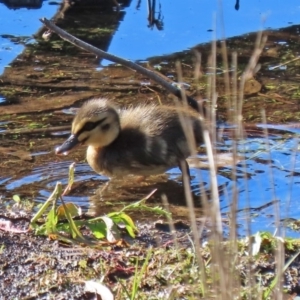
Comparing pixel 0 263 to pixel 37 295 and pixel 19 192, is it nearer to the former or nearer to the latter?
pixel 37 295

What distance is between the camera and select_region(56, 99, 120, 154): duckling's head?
197 inches

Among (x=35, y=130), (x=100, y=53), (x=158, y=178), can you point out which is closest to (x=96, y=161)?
(x=158, y=178)

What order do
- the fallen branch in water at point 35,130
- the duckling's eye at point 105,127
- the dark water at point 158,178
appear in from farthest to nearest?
1. the fallen branch in water at point 35,130
2. the duckling's eye at point 105,127
3. the dark water at point 158,178

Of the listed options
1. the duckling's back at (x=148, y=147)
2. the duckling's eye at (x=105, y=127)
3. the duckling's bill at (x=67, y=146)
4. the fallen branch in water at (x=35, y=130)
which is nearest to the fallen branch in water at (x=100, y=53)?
the duckling's back at (x=148, y=147)

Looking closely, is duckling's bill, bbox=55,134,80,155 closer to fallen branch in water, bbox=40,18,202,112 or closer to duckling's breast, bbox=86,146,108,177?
duckling's breast, bbox=86,146,108,177

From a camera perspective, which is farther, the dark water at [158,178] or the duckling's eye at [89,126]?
the duckling's eye at [89,126]

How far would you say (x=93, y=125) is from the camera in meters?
5.02

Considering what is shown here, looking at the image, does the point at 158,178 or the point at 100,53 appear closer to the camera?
the point at 100,53

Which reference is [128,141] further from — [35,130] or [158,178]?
[35,130]

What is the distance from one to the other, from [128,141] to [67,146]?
0.37 metres

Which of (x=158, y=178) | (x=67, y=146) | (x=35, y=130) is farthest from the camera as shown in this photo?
(x=35, y=130)

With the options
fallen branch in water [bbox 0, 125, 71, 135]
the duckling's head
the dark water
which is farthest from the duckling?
fallen branch in water [bbox 0, 125, 71, 135]

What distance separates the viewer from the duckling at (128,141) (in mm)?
5004

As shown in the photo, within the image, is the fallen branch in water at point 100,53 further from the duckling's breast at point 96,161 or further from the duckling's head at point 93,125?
the duckling's breast at point 96,161
